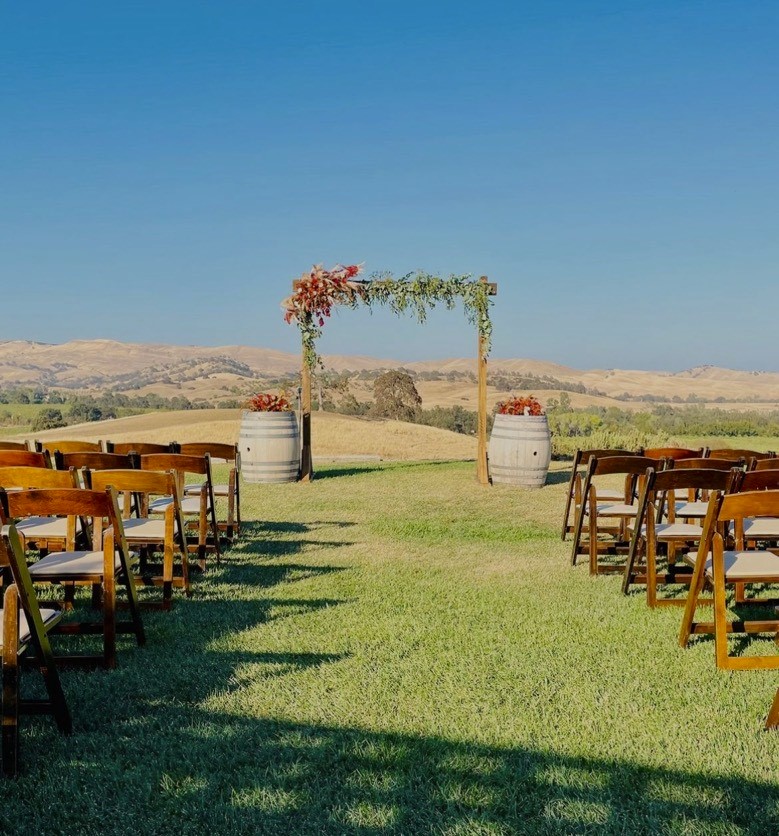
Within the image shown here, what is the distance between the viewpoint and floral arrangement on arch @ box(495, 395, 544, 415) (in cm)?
1255

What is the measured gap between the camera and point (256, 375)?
9581cm

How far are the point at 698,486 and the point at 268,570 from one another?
11.2 feet

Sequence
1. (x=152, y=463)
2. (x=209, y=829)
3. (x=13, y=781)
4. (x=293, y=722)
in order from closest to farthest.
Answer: (x=209, y=829), (x=13, y=781), (x=293, y=722), (x=152, y=463)

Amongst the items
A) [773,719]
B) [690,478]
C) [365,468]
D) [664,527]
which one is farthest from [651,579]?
[365,468]

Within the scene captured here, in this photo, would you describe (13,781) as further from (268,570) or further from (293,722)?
(268,570)

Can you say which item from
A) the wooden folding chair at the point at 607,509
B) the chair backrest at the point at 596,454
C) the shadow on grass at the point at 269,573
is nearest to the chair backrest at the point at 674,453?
the chair backrest at the point at 596,454

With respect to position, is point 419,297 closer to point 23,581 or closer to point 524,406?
point 524,406

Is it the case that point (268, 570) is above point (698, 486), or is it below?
below

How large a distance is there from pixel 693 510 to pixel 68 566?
466cm

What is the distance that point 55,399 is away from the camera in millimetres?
77938

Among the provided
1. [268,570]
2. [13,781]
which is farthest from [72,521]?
[13,781]

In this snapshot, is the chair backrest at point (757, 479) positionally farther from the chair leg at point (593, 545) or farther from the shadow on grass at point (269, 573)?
the shadow on grass at point (269, 573)

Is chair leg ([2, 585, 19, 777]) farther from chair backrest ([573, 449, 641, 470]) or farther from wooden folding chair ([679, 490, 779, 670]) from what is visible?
chair backrest ([573, 449, 641, 470])

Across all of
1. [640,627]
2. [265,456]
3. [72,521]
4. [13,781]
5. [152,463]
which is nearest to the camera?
[13,781]
